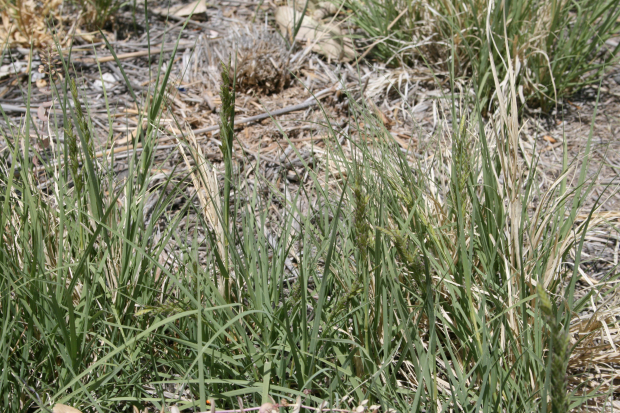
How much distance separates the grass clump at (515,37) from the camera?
251cm

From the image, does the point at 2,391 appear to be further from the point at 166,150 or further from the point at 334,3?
the point at 334,3

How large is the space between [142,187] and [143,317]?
36cm

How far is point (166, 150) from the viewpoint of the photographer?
2.43 meters

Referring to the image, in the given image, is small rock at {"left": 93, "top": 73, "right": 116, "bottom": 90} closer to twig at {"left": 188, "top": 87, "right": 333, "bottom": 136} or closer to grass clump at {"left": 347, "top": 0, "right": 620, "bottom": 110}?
twig at {"left": 188, "top": 87, "right": 333, "bottom": 136}

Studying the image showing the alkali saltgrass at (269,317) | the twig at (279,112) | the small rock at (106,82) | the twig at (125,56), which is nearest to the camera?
the alkali saltgrass at (269,317)

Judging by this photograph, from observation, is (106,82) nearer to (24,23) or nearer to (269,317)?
(24,23)

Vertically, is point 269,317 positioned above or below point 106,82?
below

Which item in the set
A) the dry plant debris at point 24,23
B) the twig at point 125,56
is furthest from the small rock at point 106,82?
the dry plant debris at point 24,23

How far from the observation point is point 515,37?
235cm

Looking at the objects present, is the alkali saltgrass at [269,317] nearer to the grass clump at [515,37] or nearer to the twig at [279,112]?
the twig at [279,112]

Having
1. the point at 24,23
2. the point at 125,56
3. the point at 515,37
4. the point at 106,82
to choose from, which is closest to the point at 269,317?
the point at 515,37

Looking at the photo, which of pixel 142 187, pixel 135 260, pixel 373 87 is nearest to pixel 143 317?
pixel 135 260

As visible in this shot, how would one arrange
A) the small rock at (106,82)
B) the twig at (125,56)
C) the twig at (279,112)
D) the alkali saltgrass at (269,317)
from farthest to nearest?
the twig at (125,56)
the small rock at (106,82)
the twig at (279,112)
the alkali saltgrass at (269,317)

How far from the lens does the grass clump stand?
251cm
